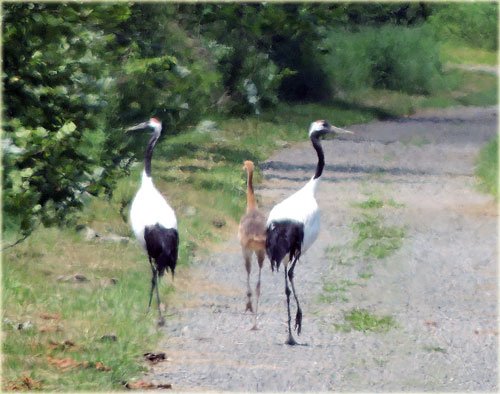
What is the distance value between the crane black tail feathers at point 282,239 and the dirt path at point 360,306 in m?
0.63

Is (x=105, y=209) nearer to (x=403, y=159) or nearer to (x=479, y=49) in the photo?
(x=403, y=159)

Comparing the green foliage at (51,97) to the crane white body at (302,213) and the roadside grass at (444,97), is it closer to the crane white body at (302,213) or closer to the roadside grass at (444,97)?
the crane white body at (302,213)

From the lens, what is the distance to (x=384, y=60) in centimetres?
4094

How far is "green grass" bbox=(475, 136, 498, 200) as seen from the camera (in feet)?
69.7

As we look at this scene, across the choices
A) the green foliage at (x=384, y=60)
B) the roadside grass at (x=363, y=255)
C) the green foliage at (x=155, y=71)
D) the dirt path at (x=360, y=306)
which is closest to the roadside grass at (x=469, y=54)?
the green foliage at (x=384, y=60)

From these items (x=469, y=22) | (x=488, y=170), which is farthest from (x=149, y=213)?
(x=469, y=22)

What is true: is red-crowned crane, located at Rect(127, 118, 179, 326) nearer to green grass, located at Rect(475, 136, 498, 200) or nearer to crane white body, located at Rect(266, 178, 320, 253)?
crane white body, located at Rect(266, 178, 320, 253)

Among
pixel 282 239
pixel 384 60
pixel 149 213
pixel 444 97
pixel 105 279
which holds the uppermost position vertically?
pixel 384 60

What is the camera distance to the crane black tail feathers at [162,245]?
11.1m

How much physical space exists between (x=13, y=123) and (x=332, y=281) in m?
4.61

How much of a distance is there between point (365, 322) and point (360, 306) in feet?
2.70

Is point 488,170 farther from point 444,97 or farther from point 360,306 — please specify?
point 444,97

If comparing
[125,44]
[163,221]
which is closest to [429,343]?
[163,221]

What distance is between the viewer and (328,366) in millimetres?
9555
